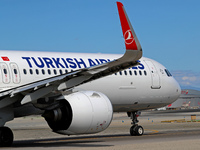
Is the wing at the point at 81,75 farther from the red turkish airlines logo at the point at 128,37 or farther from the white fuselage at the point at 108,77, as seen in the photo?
the white fuselage at the point at 108,77

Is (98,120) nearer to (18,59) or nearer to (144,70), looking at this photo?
(18,59)

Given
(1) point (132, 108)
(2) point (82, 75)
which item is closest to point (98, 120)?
(2) point (82, 75)

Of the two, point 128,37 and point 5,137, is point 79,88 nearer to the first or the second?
point 5,137

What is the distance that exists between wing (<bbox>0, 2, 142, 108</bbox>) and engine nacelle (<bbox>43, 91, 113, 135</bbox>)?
0.85 m

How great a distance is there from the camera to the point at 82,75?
1484 cm

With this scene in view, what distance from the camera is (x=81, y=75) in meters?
14.8

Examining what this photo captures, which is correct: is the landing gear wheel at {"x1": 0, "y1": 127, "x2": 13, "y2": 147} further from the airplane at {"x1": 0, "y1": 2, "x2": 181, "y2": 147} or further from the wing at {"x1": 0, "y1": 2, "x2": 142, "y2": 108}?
the wing at {"x1": 0, "y1": 2, "x2": 142, "y2": 108}

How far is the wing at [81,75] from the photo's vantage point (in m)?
13.8

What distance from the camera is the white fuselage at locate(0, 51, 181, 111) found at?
1859cm

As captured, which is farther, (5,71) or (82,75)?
(5,71)

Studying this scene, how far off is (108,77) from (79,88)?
214cm

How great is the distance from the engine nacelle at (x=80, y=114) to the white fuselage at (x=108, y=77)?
2629mm

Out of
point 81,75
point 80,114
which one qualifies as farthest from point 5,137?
point 81,75

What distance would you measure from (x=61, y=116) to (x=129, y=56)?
4.23 m
